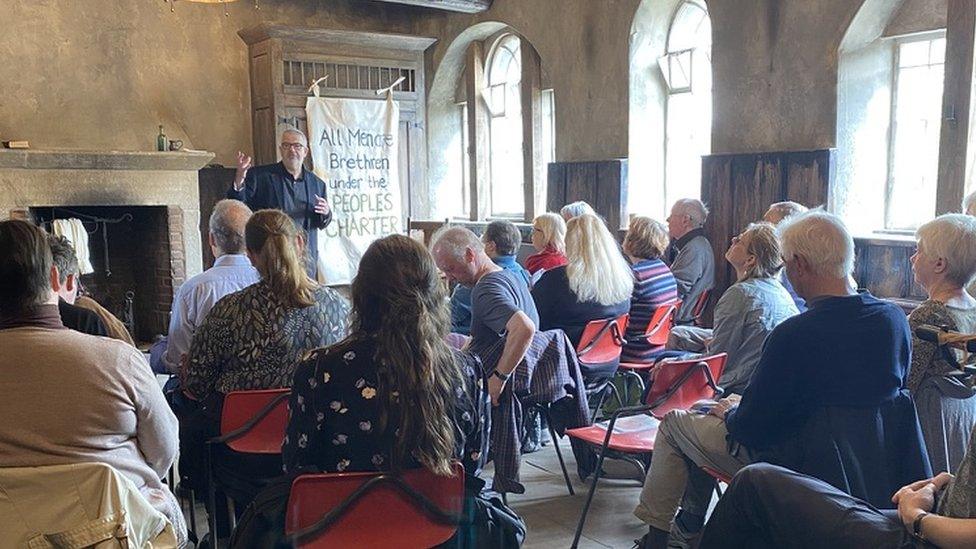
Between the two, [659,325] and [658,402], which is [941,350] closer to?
[658,402]

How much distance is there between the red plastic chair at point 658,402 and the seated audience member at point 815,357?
369 millimetres

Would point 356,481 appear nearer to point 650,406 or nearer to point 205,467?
point 205,467

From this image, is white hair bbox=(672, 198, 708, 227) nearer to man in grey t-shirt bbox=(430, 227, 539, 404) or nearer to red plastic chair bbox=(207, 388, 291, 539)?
man in grey t-shirt bbox=(430, 227, 539, 404)

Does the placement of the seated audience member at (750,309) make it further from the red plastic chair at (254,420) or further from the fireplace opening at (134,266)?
the fireplace opening at (134,266)

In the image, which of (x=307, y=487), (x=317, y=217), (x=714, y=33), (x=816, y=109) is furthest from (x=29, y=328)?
(x=714, y=33)

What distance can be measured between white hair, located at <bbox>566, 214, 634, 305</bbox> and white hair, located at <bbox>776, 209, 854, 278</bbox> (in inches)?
60.3

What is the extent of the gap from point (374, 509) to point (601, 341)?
7.17ft

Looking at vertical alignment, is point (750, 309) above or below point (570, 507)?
above

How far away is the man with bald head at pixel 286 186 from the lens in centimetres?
509

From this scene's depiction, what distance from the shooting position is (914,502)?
1.68 m

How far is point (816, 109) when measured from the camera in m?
4.96

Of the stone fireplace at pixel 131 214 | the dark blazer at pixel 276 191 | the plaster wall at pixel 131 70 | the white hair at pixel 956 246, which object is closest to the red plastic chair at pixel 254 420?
the white hair at pixel 956 246

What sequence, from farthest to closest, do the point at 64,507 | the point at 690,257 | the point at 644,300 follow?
the point at 690,257, the point at 644,300, the point at 64,507

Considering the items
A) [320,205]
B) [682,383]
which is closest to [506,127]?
[320,205]
